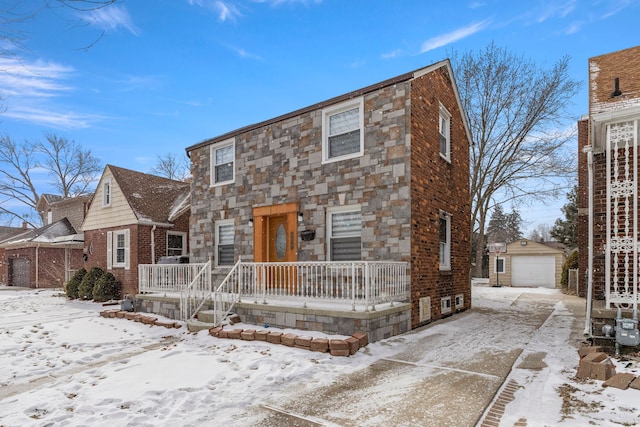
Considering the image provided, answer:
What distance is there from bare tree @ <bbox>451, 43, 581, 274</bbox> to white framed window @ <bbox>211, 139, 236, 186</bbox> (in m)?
11.2

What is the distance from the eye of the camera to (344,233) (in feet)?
29.8

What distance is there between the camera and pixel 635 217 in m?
5.56

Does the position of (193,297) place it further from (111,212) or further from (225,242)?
(111,212)

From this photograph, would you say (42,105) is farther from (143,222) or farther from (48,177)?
(48,177)

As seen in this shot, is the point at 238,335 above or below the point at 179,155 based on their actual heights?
below

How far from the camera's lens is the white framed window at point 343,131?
29.6ft

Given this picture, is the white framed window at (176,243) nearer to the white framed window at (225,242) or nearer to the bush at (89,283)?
the bush at (89,283)

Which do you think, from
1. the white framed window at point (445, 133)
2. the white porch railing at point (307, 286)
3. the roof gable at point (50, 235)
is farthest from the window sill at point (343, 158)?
the roof gable at point (50, 235)

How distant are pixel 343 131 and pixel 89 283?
12514mm

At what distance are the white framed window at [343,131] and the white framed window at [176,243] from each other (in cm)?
910

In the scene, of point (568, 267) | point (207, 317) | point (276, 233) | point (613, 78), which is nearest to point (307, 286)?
point (207, 317)

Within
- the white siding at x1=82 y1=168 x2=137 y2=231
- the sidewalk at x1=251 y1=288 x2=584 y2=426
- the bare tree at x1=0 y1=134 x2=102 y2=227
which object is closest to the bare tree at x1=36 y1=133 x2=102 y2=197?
the bare tree at x1=0 y1=134 x2=102 y2=227

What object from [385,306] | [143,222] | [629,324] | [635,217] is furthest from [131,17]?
[143,222]

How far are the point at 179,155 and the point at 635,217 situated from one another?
3333cm
